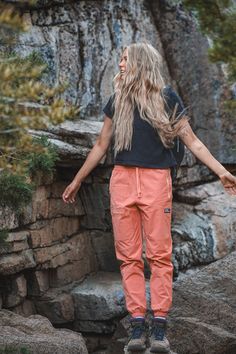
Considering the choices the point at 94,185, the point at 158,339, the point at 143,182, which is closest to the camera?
the point at 158,339

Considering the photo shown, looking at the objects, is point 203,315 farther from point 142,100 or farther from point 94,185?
point 94,185

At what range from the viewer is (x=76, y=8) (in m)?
9.80

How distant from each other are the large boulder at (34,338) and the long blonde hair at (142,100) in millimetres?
1660

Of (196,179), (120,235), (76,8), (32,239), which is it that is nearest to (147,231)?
(120,235)

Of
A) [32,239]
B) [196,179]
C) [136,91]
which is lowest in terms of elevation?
[32,239]

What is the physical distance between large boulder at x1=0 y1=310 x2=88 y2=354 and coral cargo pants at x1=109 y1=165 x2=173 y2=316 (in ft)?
2.44

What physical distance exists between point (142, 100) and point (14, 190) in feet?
5.63

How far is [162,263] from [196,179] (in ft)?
14.7

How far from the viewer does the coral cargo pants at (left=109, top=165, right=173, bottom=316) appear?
18.2ft

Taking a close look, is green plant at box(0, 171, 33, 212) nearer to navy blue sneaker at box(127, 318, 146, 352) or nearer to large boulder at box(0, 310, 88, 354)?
large boulder at box(0, 310, 88, 354)

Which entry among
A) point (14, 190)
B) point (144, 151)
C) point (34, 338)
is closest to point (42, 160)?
point (14, 190)

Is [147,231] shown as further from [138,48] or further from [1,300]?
[1,300]

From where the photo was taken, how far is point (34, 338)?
588cm

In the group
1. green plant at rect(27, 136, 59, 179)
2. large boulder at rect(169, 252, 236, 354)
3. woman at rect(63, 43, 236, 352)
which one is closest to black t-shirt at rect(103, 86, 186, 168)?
woman at rect(63, 43, 236, 352)
